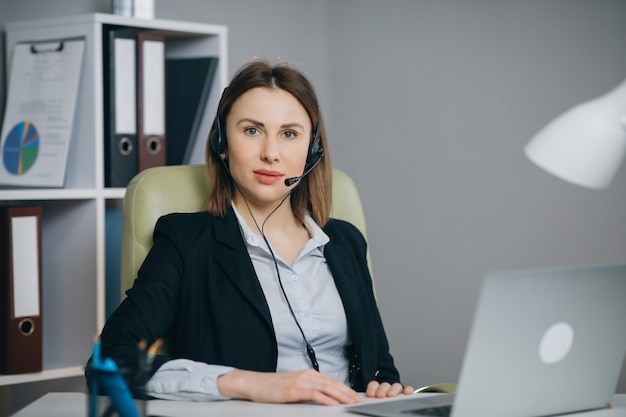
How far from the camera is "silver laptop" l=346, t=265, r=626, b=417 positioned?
1.12 m

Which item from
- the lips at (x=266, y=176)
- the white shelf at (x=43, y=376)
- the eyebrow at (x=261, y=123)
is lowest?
the white shelf at (x=43, y=376)

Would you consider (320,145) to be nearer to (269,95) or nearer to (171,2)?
(269,95)

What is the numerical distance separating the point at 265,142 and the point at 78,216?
0.79 meters

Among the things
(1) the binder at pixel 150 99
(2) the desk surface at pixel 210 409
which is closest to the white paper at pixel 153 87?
(1) the binder at pixel 150 99

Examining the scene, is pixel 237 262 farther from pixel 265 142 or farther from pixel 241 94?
pixel 241 94

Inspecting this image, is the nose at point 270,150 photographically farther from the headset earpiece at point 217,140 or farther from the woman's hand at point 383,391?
the woman's hand at point 383,391

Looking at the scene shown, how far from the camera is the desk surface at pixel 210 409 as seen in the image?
1309 mm

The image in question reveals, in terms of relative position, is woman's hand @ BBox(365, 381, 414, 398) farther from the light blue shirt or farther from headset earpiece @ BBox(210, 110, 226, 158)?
headset earpiece @ BBox(210, 110, 226, 158)

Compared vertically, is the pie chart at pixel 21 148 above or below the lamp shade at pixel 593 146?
below

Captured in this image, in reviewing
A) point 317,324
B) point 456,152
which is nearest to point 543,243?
point 456,152

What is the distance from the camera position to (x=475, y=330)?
1.11 m

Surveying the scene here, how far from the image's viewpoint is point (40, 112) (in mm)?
2426

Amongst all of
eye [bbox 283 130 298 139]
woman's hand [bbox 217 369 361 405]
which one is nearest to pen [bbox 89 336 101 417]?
woman's hand [bbox 217 369 361 405]

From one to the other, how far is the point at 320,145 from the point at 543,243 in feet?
3.78
